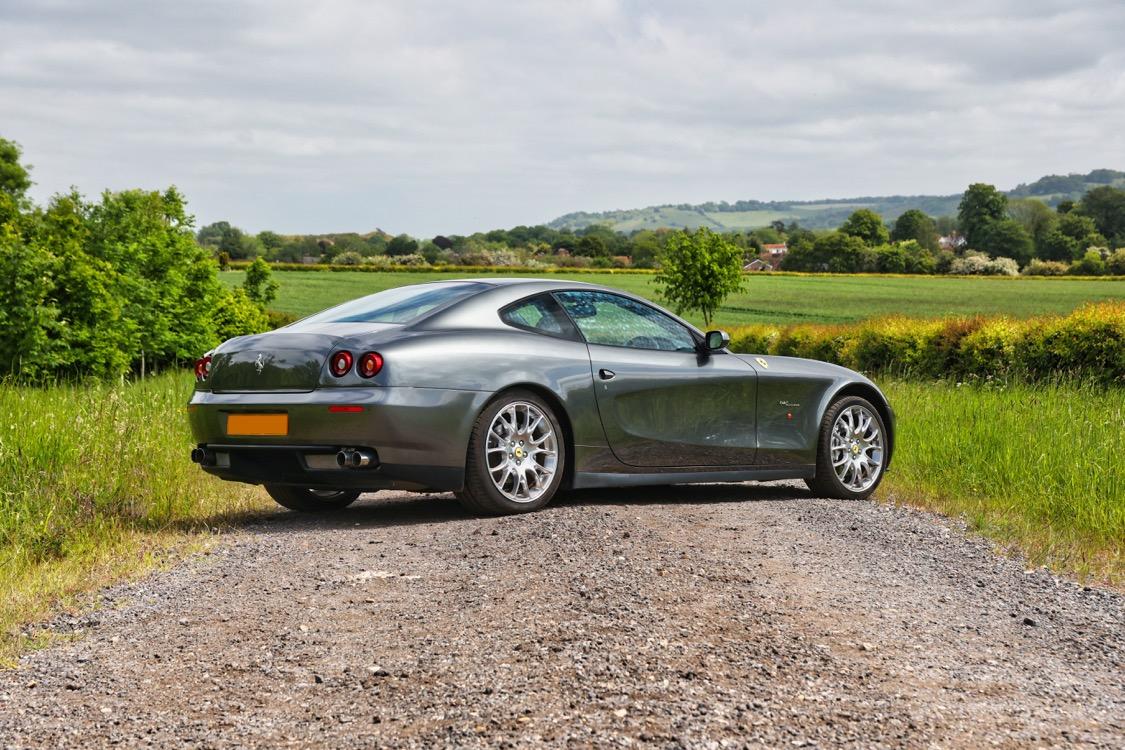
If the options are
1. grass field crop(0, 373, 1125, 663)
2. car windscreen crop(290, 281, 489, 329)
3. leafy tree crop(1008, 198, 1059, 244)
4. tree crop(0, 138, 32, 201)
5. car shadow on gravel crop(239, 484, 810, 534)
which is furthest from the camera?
leafy tree crop(1008, 198, 1059, 244)

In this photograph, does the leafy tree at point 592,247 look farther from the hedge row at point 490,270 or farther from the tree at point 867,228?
the tree at point 867,228

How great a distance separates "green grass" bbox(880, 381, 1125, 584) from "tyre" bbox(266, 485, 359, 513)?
4180 millimetres

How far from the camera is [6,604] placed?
534 centimetres

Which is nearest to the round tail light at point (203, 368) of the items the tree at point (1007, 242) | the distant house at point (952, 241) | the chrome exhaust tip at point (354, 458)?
the chrome exhaust tip at point (354, 458)

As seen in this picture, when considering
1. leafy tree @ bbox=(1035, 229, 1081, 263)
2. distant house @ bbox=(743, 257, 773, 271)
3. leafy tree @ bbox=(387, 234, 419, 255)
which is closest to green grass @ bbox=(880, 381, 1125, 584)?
leafy tree @ bbox=(387, 234, 419, 255)

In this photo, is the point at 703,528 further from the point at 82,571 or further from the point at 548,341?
the point at 82,571

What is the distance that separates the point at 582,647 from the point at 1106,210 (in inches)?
4722

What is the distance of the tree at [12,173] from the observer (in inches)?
2768

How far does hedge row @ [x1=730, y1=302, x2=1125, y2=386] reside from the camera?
59.3ft

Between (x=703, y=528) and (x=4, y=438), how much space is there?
16.5 feet

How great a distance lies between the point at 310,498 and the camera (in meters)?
8.30

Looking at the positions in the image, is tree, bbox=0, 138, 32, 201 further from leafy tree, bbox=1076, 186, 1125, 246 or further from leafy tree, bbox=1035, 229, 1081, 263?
leafy tree, bbox=1076, 186, 1125, 246

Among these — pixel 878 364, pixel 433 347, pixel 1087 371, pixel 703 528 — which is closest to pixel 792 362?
pixel 703 528

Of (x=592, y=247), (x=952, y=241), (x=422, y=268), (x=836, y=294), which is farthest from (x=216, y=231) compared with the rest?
(x=952, y=241)
